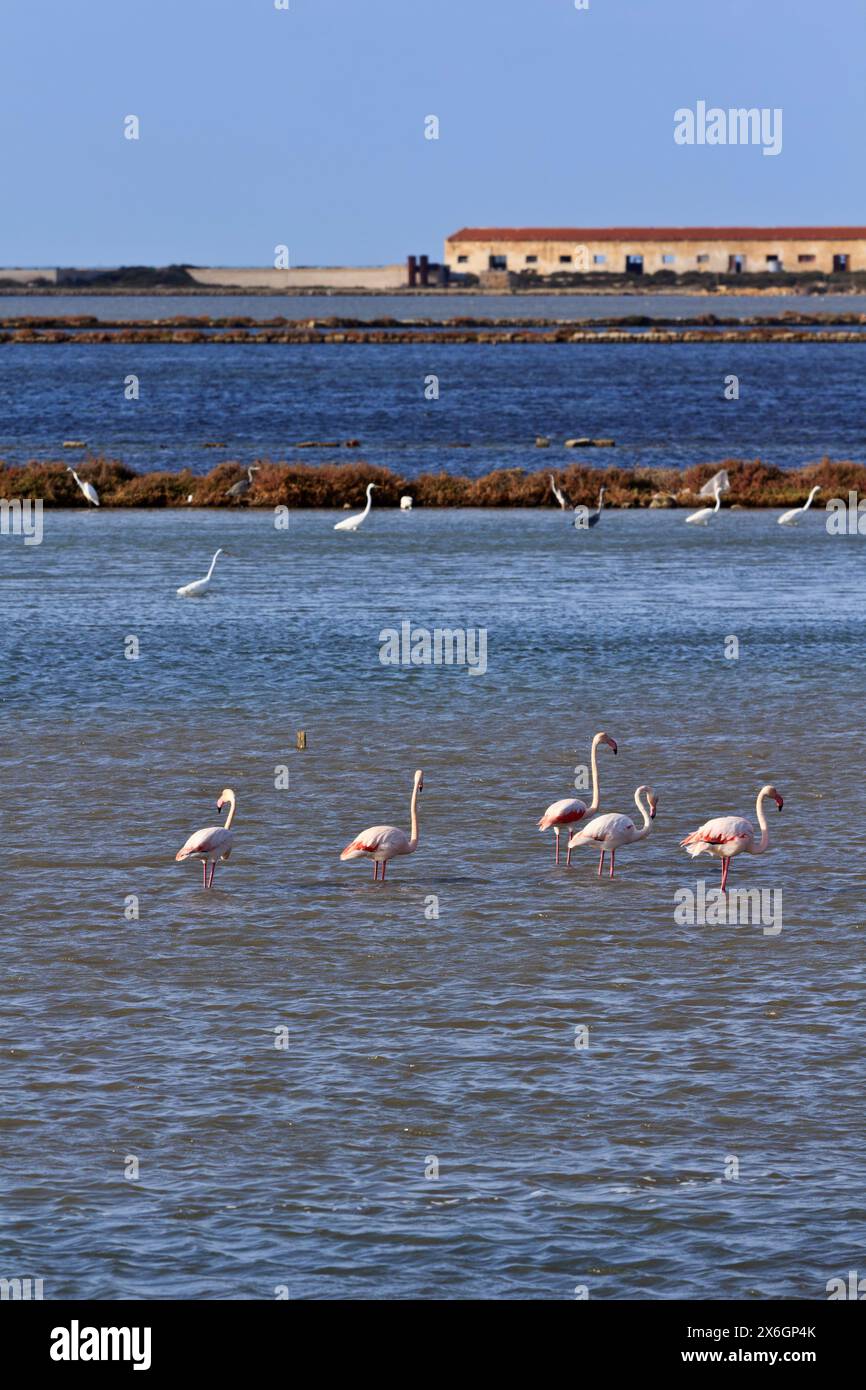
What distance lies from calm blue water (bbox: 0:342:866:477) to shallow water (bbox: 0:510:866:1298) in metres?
34.0

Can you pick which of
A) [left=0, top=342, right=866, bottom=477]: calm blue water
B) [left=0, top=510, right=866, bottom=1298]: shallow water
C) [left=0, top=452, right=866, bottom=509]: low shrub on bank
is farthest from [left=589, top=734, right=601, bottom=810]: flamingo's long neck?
[left=0, top=342, right=866, bottom=477]: calm blue water

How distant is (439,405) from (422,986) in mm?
83274

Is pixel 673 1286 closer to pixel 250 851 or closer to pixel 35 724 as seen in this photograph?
pixel 250 851

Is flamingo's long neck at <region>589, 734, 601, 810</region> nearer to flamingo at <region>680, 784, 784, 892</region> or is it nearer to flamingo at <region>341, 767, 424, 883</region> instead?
flamingo at <region>680, 784, 784, 892</region>

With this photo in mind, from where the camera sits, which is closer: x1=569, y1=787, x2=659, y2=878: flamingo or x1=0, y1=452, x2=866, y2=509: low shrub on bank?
x1=569, y1=787, x2=659, y2=878: flamingo

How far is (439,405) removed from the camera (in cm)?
9600

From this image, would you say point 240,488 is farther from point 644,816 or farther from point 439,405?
point 439,405

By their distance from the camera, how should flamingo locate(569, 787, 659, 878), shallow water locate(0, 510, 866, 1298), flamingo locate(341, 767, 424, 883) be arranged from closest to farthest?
shallow water locate(0, 510, 866, 1298) < flamingo locate(341, 767, 424, 883) < flamingo locate(569, 787, 659, 878)

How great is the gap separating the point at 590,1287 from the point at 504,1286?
40 centimetres

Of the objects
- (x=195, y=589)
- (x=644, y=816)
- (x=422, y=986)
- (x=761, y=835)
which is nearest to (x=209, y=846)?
(x=422, y=986)

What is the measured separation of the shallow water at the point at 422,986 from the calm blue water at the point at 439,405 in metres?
34.0

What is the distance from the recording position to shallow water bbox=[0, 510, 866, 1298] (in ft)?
33.8

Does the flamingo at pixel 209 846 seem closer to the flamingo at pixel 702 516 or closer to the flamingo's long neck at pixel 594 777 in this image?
the flamingo's long neck at pixel 594 777

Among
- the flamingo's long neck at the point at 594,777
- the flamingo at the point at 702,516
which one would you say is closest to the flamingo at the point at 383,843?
the flamingo's long neck at the point at 594,777
